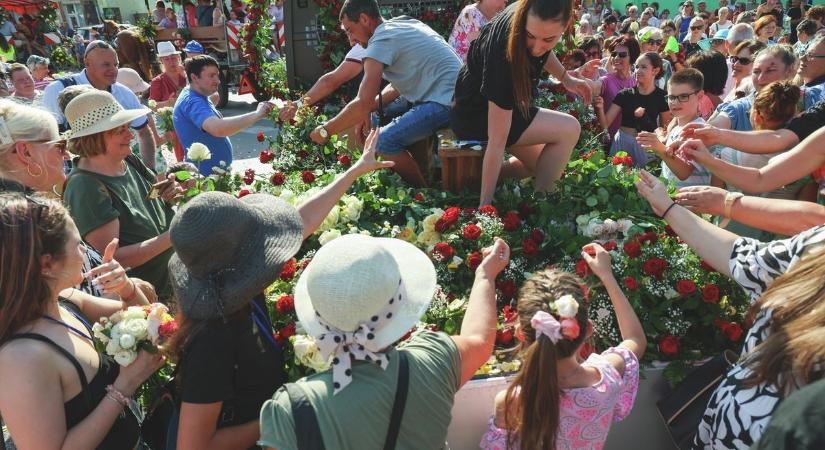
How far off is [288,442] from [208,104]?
140 inches

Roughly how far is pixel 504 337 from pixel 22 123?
2249 millimetres

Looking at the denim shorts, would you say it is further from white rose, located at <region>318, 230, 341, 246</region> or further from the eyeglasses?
the eyeglasses

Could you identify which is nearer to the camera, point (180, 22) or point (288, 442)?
point (288, 442)

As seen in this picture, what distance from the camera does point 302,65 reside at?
715 centimetres

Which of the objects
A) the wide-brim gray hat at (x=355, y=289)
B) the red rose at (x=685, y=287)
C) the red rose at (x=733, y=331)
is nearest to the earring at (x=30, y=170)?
the wide-brim gray hat at (x=355, y=289)

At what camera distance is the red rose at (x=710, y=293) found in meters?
2.26

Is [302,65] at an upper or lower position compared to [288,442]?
lower

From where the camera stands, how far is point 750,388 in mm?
1649

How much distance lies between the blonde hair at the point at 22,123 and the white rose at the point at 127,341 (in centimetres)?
119

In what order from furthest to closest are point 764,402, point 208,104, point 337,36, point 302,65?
1. point 302,65
2. point 337,36
3. point 208,104
4. point 764,402

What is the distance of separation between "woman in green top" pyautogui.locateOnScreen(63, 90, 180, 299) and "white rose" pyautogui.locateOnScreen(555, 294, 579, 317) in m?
1.89

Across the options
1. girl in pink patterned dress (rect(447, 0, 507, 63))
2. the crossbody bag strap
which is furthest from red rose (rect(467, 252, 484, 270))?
girl in pink patterned dress (rect(447, 0, 507, 63))

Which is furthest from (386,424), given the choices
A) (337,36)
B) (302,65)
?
(302,65)

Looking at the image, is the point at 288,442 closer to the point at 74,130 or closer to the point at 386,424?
the point at 386,424
